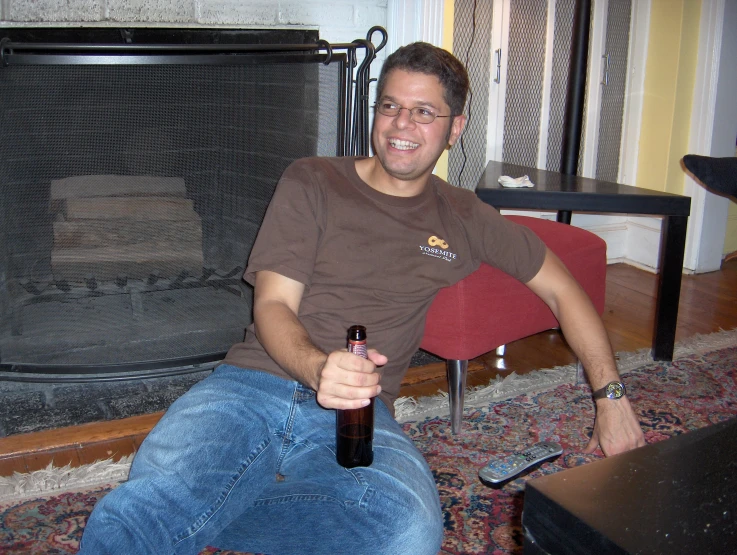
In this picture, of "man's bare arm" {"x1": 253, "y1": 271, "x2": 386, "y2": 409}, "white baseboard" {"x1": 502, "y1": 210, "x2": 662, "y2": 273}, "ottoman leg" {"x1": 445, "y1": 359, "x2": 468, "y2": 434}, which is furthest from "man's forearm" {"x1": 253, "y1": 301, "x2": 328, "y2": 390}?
"white baseboard" {"x1": 502, "y1": 210, "x2": 662, "y2": 273}

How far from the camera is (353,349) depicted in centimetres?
115

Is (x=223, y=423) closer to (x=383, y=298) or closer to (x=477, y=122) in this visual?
(x=383, y=298)

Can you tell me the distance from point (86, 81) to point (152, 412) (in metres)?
0.88

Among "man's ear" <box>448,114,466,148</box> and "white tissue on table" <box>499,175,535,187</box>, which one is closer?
"man's ear" <box>448,114,466,148</box>

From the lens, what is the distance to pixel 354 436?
1.30 m

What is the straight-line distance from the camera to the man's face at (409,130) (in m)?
1.55

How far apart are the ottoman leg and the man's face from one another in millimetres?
562

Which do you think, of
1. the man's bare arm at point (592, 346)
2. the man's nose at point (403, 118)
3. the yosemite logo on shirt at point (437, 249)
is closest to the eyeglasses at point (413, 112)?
the man's nose at point (403, 118)

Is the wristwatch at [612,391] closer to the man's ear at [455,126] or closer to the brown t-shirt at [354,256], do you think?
the brown t-shirt at [354,256]

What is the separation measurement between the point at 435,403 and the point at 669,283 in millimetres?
862

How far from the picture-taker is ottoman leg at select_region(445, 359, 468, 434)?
195 cm

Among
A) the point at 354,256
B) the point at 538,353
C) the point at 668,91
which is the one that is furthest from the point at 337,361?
the point at 668,91

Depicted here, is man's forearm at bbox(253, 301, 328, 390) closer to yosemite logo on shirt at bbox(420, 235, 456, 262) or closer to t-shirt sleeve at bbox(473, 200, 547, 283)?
yosemite logo on shirt at bbox(420, 235, 456, 262)

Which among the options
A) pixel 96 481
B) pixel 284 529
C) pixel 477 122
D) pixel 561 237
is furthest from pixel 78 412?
pixel 477 122
